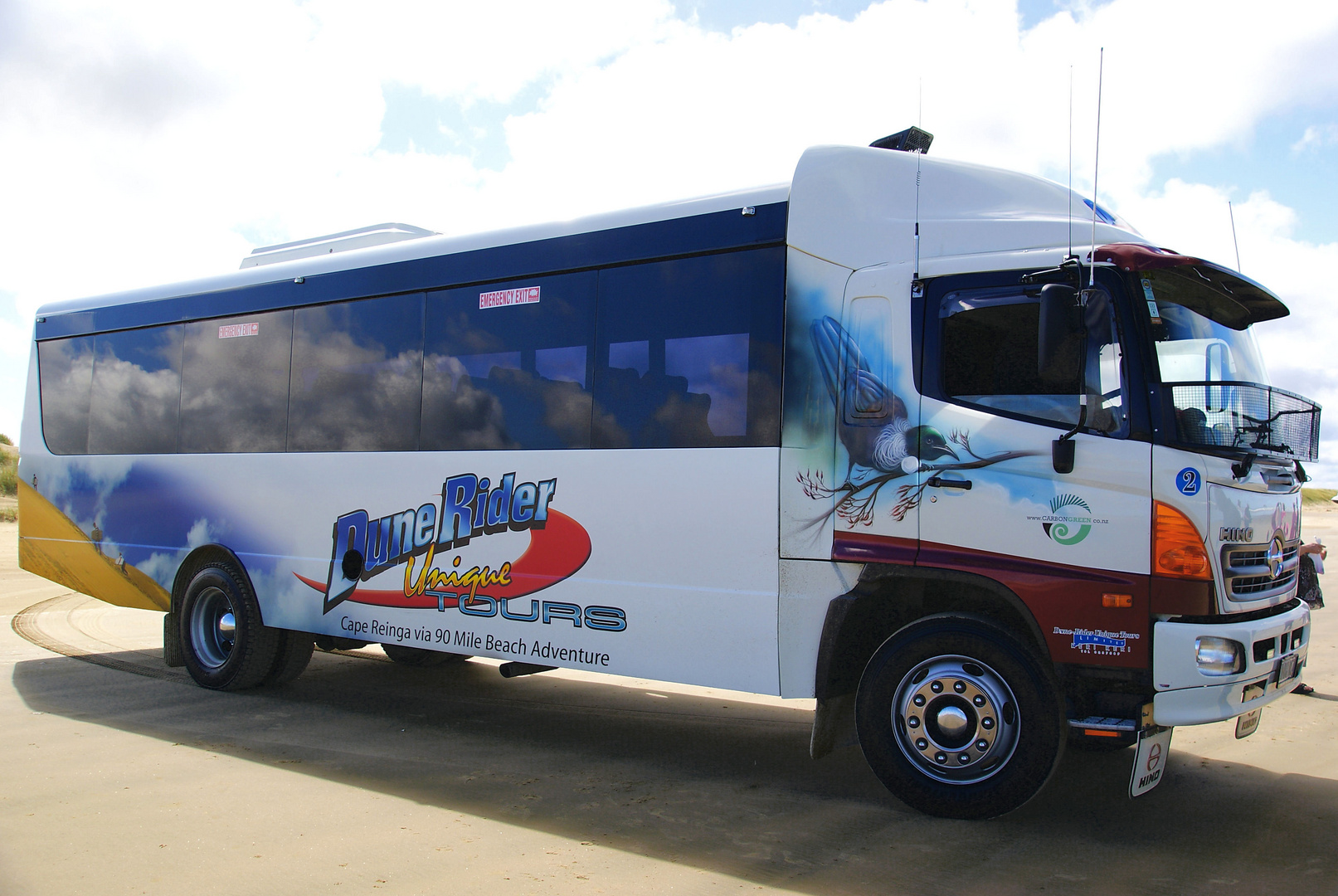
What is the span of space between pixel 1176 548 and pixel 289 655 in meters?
6.95

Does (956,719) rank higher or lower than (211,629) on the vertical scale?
higher

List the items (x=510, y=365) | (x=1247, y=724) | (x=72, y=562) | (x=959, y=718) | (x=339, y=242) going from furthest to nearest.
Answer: (x=72, y=562), (x=339, y=242), (x=510, y=365), (x=1247, y=724), (x=959, y=718)

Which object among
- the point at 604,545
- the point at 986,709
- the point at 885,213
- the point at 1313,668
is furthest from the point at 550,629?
the point at 1313,668

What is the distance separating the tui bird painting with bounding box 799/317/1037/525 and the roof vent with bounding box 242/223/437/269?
12.6 feet

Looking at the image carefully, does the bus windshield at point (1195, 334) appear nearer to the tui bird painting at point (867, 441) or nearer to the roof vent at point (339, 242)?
the tui bird painting at point (867, 441)

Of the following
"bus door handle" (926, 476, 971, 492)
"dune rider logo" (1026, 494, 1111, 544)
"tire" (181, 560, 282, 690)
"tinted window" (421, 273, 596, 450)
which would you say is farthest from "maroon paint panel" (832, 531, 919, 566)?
"tire" (181, 560, 282, 690)

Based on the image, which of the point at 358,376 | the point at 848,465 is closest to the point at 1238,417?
the point at 848,465

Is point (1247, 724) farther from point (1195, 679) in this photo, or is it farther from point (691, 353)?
point (691, 353)

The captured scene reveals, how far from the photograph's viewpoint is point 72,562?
9516 millimetres

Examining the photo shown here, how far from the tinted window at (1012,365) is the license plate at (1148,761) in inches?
57.4

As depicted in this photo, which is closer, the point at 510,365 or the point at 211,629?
the point at 510,365

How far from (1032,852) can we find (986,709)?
675 mm

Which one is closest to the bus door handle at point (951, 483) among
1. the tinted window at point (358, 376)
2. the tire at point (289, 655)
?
the tinted window at point (358, 376)

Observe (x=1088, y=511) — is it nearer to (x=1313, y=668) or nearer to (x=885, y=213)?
(x=885, y=213)
